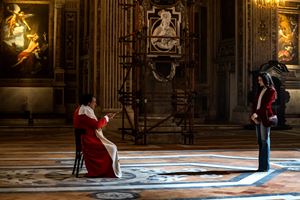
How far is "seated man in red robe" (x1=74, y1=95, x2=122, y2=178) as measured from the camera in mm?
6637

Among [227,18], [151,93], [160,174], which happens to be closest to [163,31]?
[151,93]

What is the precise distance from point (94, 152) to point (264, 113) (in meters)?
2.50

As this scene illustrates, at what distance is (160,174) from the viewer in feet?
22.8

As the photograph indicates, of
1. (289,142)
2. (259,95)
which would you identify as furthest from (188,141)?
(259,95)

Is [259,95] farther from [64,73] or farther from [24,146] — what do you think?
[64,73]

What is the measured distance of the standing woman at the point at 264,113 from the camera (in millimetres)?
7141

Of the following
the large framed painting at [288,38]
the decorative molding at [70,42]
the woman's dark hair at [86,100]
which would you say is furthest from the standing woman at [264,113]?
the decorative molding at [70,42]

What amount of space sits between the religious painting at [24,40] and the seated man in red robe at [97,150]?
44.7 ft

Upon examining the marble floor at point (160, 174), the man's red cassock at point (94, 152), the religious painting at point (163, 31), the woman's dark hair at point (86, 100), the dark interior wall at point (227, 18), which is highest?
the dark interior wall at point (227, 18)

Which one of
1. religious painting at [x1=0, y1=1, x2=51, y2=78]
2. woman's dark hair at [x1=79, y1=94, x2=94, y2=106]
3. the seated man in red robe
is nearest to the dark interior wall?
religious painting at [x1=0, y1=1, x2=51, y2=78]

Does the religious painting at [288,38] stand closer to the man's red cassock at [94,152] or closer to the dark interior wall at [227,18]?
the dark interior wall at [227,18]

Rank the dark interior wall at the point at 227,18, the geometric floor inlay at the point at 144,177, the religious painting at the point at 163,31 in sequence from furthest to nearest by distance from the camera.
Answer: the dark interior wall at the point at 227,18 → the religious painting at the point at 163,31 → the geometric floor inlay at the point at 144,177

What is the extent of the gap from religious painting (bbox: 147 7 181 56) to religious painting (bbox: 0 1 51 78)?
949 cm

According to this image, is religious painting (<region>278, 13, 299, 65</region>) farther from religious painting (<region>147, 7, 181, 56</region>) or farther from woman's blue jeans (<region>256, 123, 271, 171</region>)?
woman's blue jeans (<region>256, 123, 271, 171</region>)
